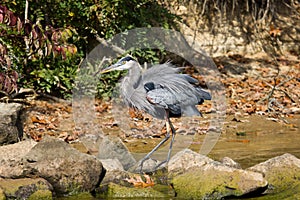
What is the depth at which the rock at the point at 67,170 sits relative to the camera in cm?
581

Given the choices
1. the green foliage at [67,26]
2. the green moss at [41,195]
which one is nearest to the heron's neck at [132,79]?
the green moss at [41,195]

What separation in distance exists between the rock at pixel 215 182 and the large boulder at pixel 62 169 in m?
0.74

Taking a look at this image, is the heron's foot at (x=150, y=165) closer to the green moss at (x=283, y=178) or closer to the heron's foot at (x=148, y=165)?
the heron's foot at (x=148, y=165)

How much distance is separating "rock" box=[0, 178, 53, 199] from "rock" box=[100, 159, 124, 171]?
75cm

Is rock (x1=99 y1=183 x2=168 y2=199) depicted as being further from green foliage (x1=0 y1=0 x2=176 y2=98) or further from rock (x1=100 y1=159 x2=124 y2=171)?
green foliage (x1=0 y1=0 x2=176 y2=98)

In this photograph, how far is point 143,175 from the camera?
20.6ft

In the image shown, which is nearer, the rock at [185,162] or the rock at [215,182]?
the rock at [215,182]

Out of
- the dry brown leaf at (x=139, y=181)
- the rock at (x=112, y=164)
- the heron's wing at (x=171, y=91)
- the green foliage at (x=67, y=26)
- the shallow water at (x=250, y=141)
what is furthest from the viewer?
the green foliage at (x=67, y=26)

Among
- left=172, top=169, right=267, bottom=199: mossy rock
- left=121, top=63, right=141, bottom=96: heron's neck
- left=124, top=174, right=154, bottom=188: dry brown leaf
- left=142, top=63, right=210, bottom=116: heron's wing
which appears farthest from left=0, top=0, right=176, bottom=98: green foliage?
left=172, top=169, right=267, bottom=199: mossy rock

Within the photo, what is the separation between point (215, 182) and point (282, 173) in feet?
2.31

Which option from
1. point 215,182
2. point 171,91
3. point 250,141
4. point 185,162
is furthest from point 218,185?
point 250,141

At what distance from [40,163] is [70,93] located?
472cm

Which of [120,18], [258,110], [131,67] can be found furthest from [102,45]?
[131,67]

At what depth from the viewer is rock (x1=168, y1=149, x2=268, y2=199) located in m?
5.53
